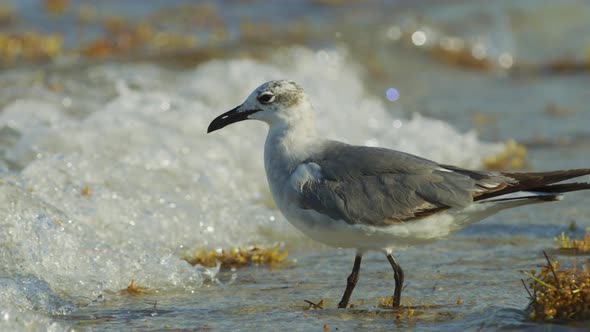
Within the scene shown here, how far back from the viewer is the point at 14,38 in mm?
13422

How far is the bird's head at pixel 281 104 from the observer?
6012mm

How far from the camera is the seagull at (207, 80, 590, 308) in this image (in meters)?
5.34

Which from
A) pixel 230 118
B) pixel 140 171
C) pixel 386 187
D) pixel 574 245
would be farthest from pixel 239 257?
pixel 574 245

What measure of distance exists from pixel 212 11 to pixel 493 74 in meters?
5.13

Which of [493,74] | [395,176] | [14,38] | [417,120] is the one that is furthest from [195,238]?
[493,74]

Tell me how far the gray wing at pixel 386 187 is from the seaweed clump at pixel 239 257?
58.3 inches

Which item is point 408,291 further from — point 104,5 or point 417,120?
point 104,5

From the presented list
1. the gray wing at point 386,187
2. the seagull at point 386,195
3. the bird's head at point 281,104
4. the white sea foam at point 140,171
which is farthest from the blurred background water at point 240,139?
the bird's head at point 281,104

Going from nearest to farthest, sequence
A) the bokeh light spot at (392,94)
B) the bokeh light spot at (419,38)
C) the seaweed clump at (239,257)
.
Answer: the seaweed clump at (239,257) → the bokeh light spot at (392,94) → the bokeh light spot at (419,38)

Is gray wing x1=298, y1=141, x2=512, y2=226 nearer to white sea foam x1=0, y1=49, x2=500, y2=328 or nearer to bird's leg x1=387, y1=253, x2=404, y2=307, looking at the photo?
bird's leg x1=387, y1=253, x2=404, y2=307

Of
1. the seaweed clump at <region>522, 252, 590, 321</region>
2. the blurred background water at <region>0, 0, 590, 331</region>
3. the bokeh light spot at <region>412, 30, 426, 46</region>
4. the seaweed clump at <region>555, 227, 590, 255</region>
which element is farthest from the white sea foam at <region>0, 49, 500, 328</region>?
the bokeh light spot at <region>412, 30, 426, 46</region>

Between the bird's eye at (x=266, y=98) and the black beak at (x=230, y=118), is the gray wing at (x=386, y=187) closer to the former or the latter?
the bird's eye at (x=266, y=98)

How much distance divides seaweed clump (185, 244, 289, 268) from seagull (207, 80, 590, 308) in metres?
1.33

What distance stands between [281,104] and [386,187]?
0.98m
